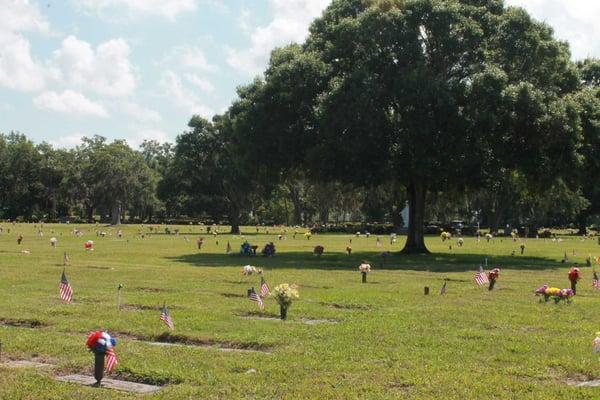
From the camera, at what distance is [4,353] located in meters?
11.5

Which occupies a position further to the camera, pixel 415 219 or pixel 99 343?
pixel 415 219

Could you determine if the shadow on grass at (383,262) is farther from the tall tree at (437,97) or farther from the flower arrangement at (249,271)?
the flower arrangement at (249,271)

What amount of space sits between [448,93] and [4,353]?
27.8 meters

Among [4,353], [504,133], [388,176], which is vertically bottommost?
[4,353]

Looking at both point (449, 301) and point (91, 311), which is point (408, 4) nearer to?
point (449, 301)

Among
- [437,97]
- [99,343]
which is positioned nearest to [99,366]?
[99,343]

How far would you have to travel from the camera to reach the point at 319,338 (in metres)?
12.9

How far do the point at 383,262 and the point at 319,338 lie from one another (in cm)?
2199

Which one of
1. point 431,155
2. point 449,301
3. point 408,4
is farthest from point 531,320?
point 408,4

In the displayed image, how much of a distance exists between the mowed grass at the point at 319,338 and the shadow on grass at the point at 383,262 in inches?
269

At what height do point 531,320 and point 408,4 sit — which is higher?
point 408,4

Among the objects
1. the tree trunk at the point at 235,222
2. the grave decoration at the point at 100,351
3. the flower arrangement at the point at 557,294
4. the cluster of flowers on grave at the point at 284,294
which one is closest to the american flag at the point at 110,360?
the grave decoration at the point at 100,351

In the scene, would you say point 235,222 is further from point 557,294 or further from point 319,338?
point 319,338

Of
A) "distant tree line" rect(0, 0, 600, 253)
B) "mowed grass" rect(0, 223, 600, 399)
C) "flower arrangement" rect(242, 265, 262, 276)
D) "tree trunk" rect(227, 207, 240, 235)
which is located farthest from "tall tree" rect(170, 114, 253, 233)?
"mowed grass" rect(0, 223, 600, 399)
